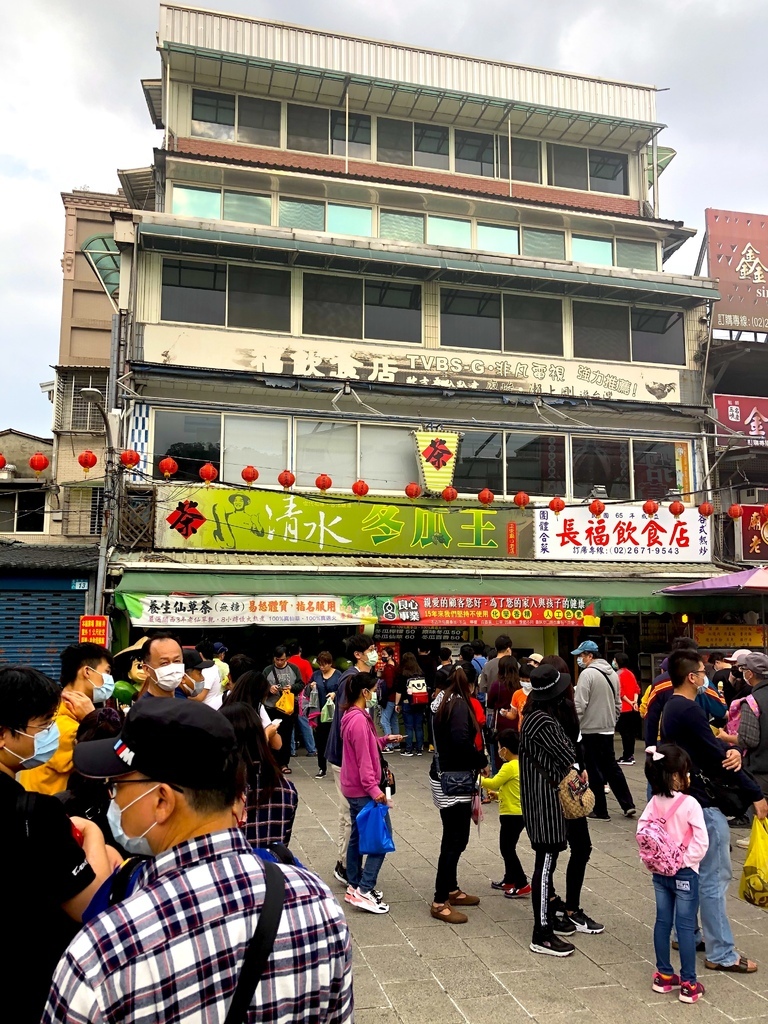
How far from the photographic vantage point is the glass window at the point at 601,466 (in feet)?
57.4

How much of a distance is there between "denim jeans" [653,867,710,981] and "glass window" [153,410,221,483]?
1196cm

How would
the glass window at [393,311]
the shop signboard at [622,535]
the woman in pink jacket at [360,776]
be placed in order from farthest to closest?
1. the glass window at [393,311]
2. the shop signboard at [622,535]
3. the woman in pink jacket at [360,776]

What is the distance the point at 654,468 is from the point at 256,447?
351 inches

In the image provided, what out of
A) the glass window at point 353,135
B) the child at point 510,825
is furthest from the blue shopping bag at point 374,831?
the glass window at point 353,135

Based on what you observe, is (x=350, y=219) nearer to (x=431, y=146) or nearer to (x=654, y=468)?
(x=431, y=146)

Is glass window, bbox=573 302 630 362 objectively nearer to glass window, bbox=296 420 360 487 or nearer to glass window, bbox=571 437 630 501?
glass window, bbox=571 437 630 501

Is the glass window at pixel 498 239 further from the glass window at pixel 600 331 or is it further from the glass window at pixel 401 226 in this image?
the glass window at pixel 600 331

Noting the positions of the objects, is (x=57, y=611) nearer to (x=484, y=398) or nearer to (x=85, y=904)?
(x=484, y=398)

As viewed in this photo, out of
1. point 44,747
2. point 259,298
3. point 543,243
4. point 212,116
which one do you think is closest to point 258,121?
point 212,116

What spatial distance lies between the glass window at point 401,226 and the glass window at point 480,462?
4.83 metres

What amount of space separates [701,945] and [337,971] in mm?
4796

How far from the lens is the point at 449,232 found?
61.4 ft

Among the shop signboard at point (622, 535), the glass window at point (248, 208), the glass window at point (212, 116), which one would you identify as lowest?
the shop signboard at point (622, 535)

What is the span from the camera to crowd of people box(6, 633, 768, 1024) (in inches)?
65.6
